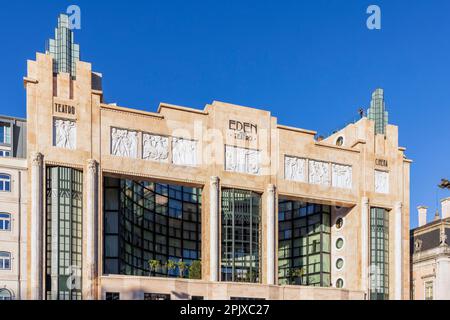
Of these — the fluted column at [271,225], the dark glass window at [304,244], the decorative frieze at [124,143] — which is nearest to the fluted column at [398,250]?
the dark glass window at [304,244]

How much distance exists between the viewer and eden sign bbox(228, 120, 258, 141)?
220ft

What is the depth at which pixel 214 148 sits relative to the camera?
65625 millimetres

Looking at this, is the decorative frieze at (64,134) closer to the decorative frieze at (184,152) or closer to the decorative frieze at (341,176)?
the decorative frieze at (184,152)

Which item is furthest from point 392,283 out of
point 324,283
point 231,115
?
point 231,115

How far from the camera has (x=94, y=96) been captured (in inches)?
2419

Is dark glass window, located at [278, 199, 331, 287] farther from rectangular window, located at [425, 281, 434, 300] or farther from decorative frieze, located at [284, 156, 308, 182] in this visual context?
rectangular window, located at [425, 281, 434, 300]

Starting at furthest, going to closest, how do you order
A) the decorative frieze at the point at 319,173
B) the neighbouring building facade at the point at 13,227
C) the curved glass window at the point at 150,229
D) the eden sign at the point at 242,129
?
the decorative frieze at the point at 319,173
the eden sign at the point at 242,129
the curved glass window at the point at 150,229
the neighbouring building facade at the point at 13,227

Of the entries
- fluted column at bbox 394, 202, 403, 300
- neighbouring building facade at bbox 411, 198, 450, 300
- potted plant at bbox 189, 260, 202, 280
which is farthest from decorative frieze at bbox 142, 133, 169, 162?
neighbouring building facade at bbox 411, 198, 450, 300

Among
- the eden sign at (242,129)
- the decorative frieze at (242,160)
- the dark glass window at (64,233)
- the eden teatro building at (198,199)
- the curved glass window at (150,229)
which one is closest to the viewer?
the dark glass window at (64,233)

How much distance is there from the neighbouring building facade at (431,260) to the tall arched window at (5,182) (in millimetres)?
47083

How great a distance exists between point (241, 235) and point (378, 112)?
2301 centimetres

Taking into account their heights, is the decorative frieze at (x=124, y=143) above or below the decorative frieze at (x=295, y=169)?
above

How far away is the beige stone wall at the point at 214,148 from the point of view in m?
59.4
